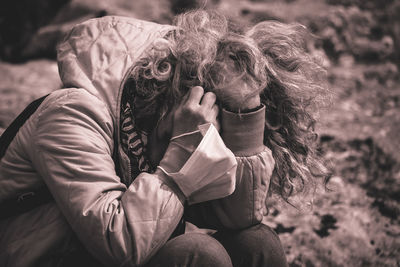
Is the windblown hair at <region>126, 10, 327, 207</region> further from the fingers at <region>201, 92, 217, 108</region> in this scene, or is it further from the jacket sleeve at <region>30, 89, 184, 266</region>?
the jacket sleeve at <region>30, 89, 184, 266</region>

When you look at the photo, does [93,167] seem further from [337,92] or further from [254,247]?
[337,92]

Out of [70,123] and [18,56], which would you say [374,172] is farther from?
[18,56]

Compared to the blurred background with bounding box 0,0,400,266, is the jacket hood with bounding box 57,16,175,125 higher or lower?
higher

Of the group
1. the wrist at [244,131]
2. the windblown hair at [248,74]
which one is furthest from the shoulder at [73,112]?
the wrist at [244,131]

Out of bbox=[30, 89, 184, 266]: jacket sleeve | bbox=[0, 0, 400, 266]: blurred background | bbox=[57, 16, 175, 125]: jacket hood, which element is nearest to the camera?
bbox=[30, 89, 184, 266]: jacket sleeve

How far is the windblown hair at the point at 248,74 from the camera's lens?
1695mm

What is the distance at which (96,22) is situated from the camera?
1.78 metres

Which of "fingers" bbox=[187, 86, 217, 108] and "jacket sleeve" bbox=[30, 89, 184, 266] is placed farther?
"fingers" bbox=[187, 86, 217, 108]

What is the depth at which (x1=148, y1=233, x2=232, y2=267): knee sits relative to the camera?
1.61 m

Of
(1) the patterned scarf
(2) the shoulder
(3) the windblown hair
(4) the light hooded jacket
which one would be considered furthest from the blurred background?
(2) the shoulder

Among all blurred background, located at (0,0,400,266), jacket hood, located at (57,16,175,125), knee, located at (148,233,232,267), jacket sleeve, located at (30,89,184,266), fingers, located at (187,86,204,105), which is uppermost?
jacket hood, located at (57,16,175,125)

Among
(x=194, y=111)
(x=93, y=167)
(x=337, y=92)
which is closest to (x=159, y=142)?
(x=194, y=111)

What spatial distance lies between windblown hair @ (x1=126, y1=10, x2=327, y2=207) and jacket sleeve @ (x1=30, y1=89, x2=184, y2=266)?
0.28 metres

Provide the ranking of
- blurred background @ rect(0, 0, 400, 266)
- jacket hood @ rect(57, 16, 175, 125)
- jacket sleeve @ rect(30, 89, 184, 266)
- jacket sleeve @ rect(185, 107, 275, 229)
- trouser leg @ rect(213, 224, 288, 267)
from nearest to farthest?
jacket sleeve @ rect(30, 89, 184, 266)
jacket hood @ rect(57, 16, 175, 125)
jacket sleeve @ rect(185, 107, 275, 229)
trouser leg @ rect(213, 224, 288, 267)
blurred background @ rect(0, 0, 400, 266)
